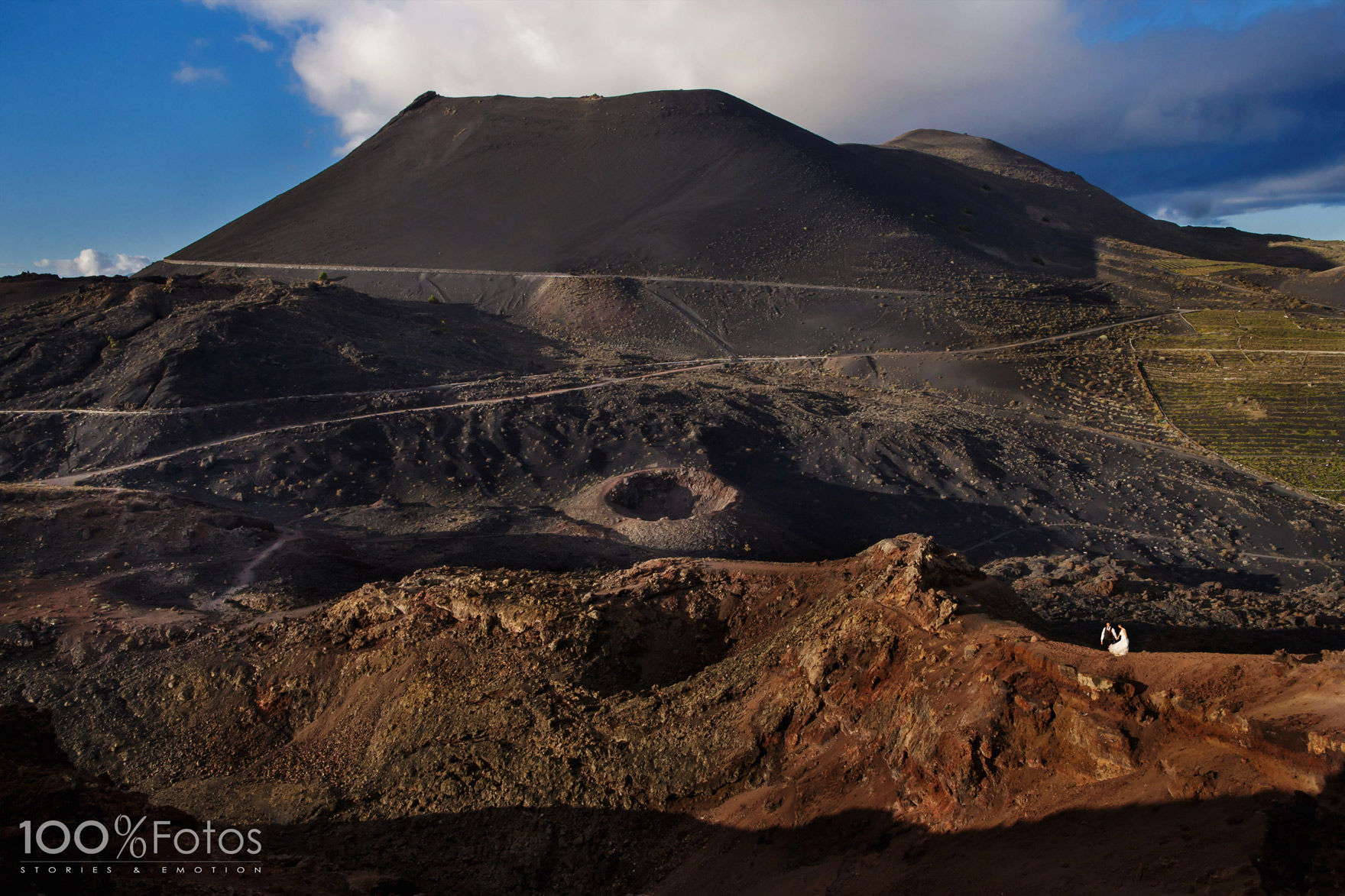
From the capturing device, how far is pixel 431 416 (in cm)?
2292

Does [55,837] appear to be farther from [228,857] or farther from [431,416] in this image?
[431,416]

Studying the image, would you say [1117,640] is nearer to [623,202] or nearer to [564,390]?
[564,390]

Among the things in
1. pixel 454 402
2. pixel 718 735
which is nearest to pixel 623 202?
pixel 454 402

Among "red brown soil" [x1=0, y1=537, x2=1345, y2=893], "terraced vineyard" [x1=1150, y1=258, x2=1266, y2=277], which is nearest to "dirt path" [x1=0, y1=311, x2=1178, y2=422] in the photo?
"terraced vineyard" [x1=1150, y1=258, x2=1266, y2=277]

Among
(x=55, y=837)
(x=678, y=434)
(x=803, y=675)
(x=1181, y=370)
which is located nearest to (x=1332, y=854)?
(x=803, y=675)

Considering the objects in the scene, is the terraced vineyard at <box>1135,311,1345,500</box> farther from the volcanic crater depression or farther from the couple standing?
the couple standing

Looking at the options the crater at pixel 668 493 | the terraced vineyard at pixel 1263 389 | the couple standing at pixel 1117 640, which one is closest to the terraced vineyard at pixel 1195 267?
the terraced vineyard at pixel 1263 389

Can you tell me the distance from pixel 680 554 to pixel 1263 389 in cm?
2476

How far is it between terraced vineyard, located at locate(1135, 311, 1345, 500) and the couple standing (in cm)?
1819

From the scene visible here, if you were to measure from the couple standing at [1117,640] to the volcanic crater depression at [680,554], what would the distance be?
95 centimetres

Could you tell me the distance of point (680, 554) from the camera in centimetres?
1634

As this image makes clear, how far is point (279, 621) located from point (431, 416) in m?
13.6

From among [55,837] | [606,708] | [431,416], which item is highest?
[431,416]

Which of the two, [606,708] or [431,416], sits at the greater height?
[431,416]
